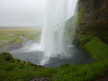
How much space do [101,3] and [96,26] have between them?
9371mm

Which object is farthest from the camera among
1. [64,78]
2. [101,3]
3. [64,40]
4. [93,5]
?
[64,40]

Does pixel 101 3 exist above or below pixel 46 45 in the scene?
above

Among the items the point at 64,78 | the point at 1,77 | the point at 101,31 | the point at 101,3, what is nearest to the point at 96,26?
the point at 101,31

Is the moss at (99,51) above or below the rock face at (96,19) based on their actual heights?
below

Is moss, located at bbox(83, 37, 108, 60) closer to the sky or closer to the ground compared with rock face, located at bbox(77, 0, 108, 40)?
closer to the ground

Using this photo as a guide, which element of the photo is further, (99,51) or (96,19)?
(96,19)

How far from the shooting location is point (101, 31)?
35.3 meters

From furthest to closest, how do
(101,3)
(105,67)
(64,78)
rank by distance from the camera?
(101,3)
(105,67)
(64,78)

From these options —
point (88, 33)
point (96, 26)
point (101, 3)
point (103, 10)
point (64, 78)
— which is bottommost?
point (64, 78)

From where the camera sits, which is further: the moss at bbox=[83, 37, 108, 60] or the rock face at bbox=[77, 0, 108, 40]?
the rock face at bbox=[77, 0, 108, 40]

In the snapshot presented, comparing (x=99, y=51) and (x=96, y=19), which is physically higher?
(x=96, y=19)

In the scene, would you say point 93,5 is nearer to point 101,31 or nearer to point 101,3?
point 101,3

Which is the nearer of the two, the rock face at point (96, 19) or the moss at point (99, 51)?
the moss at point (99, 51)

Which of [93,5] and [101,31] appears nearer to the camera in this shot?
[101,31]
